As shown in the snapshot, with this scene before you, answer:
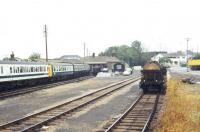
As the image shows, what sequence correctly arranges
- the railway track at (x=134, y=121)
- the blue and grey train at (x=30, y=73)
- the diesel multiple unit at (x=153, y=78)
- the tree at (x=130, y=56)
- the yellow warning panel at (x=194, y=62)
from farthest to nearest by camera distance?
the tree at (x=130, y=56) → the yellow warning panel at (x=194, y=62) → the blue and grey train at (x=30, y=73) → the diesel multiple unit at (x=153, y=78) → the railway track at (x=134, y=121)

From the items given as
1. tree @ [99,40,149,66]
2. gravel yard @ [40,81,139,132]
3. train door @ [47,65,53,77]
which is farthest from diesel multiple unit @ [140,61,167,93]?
tree @ [99,40,149,66]

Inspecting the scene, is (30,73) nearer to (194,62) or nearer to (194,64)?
(194,62)

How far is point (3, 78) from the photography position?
28.7m

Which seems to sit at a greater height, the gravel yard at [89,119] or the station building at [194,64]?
the station building at [194,64]

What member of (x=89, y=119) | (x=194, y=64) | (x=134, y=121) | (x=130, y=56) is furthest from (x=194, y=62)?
(x=134, y=121)

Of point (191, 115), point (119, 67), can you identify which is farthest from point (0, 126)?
point (119, 67)

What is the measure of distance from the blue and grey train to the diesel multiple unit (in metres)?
11.2

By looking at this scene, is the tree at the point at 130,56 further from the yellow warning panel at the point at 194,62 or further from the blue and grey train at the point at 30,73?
the blue and grey train at the point at 30,73

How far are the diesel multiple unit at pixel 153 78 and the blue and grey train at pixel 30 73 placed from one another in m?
11.2

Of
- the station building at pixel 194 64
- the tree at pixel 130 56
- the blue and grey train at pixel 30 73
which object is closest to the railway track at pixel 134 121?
the blue and grey train at pixel 30 73

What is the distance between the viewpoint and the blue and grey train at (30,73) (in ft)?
96.7

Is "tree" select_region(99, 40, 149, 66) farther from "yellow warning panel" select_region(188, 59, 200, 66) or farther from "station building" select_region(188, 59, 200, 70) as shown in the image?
"yellow warning panel" select_region(188, 59, 200, 66)

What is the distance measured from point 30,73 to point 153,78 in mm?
13691

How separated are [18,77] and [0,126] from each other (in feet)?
63.0
